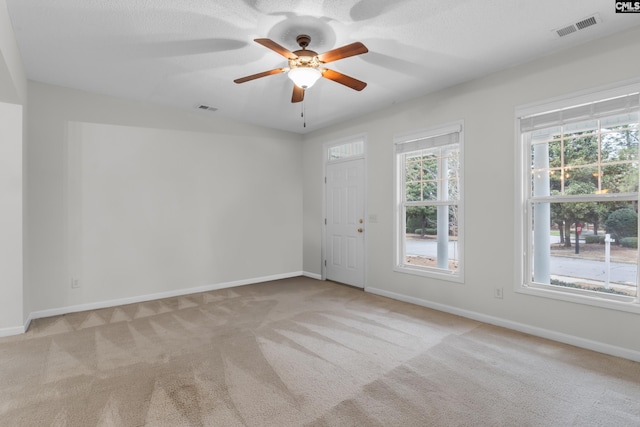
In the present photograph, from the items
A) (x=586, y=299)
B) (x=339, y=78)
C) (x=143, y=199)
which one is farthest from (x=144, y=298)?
(x=586, y=299)

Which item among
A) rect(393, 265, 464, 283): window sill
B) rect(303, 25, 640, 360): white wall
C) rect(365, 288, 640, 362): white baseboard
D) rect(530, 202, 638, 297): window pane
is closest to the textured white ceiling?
rect(303, 25, 640, 360): white wall

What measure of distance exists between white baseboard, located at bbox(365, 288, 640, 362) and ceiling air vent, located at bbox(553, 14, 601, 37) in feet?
8.45

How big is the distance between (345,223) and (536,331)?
2908mm

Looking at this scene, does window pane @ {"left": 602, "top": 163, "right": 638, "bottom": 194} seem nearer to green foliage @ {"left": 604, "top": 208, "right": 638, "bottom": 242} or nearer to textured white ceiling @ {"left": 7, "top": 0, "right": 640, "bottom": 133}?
green foliage @ {"left": 604, "top": 208, "right": 638, "bottom": 242}

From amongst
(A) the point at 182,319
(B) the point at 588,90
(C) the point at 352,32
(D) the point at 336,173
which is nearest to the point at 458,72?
(B) the point at 588,90

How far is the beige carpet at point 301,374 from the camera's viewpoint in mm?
1983

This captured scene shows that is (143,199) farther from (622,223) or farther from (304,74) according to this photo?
(622,223)

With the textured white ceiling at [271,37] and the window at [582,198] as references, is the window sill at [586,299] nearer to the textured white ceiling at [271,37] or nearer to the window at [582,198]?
the window at [582,198]

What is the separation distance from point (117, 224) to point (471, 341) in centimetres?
425

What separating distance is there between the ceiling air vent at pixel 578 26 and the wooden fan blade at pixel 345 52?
166 centimetres

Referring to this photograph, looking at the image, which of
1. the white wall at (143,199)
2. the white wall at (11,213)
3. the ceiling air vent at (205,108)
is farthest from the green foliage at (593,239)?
the white wall at (11,213)

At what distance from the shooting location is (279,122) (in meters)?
5.34

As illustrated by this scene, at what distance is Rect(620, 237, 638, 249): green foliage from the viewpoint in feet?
9.00

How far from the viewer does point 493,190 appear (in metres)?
3.54
